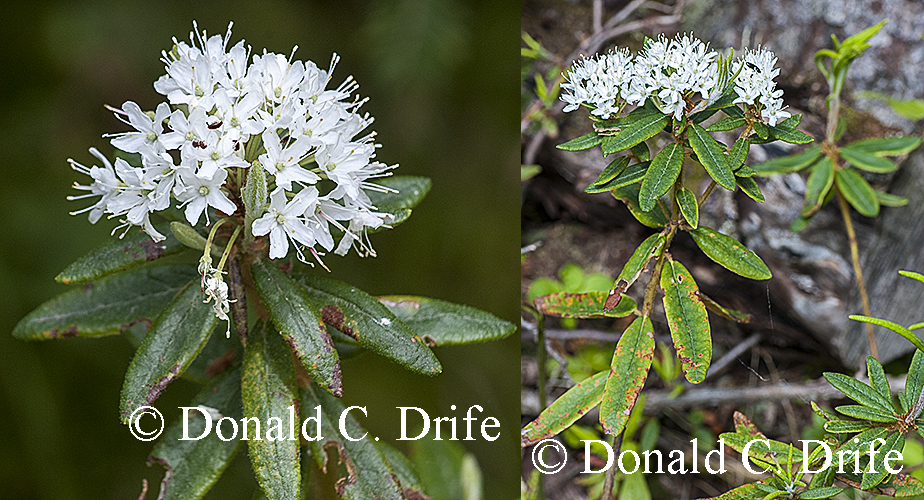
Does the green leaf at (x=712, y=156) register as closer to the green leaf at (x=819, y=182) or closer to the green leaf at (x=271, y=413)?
the green leaf at (x=819, y=182)

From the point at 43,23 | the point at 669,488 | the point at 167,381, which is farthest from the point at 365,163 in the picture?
the point at 43,23

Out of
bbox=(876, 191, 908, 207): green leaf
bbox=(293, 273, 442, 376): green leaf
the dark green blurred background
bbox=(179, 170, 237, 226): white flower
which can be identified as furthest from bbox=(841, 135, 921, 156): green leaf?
bbox=(179, 170, 237, 226): white flower

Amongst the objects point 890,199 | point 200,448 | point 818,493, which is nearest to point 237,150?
point 200,448

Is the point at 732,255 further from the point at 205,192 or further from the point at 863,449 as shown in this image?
the point at 205,192

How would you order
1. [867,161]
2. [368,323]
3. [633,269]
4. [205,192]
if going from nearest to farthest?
1. [205,192]
2. [368,323]
3. [633,269]
4. [867,161]

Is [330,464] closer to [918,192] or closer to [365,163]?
[365,163]

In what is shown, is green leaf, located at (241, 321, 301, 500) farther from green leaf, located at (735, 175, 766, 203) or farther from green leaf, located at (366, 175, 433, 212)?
green leaf, located at (735, 175, 766, 203)

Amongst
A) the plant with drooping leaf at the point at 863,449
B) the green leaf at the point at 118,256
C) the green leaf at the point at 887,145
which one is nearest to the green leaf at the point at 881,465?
the plant with drooping leaf at the point at 863,449
